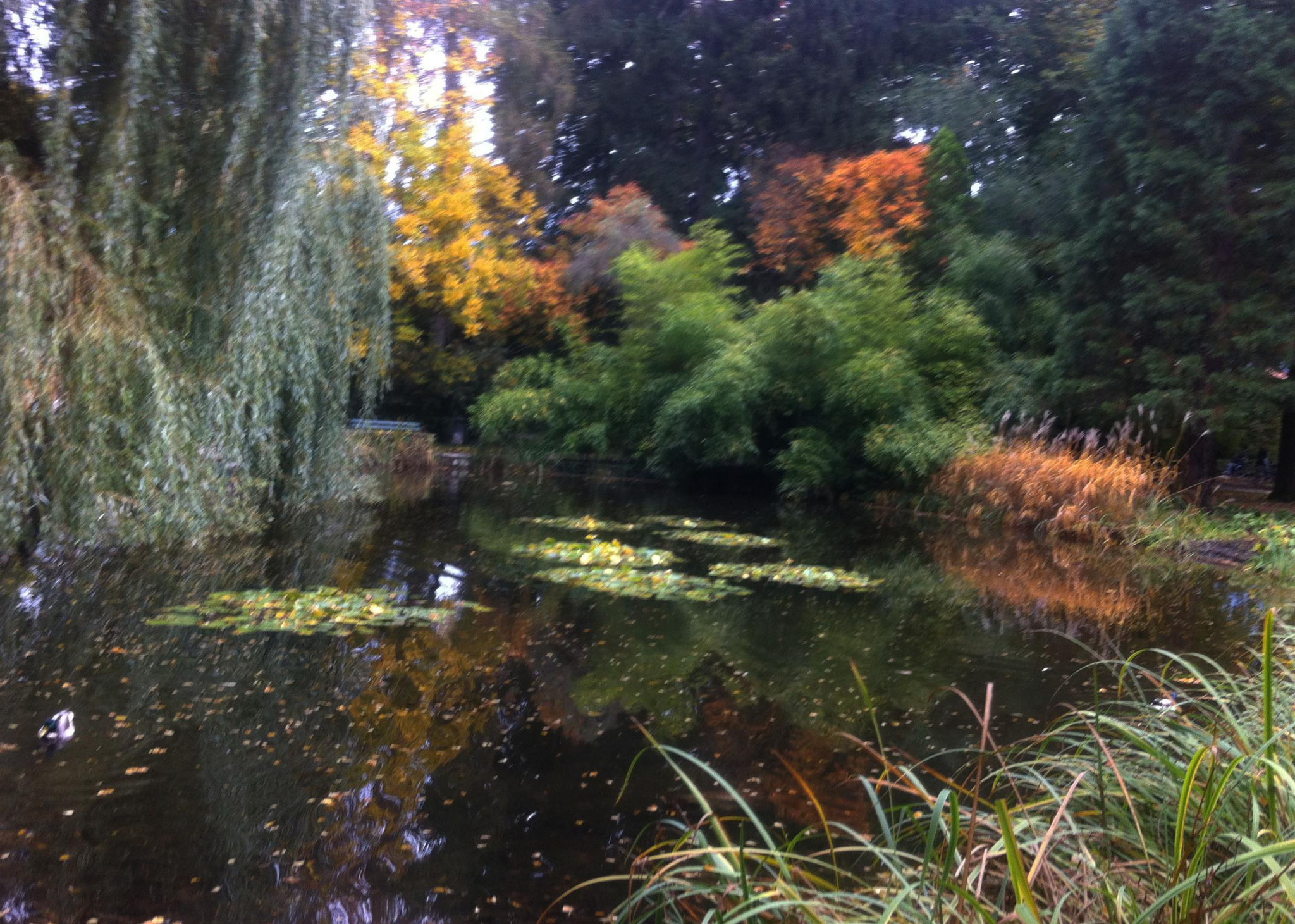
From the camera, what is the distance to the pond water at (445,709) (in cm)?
344

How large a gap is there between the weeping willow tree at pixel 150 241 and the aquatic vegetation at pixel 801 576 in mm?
4727

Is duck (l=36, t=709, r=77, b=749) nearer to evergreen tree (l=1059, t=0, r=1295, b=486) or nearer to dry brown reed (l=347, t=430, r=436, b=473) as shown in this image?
dry brown reed (l=347, t=430, r=436, b=473)

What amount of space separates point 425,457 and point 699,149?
528 inches

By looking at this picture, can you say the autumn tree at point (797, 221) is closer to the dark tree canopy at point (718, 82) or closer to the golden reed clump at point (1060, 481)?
the dark tree canopy at point (718, 82)

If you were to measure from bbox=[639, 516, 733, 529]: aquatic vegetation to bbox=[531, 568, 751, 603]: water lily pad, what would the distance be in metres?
4.01

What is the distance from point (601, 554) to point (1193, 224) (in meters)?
11.3

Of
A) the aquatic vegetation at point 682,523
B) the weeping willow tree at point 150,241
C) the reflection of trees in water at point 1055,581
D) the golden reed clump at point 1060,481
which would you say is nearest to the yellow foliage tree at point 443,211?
the aquatic vegetation at point 682,523

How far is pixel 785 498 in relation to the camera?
1927 cm

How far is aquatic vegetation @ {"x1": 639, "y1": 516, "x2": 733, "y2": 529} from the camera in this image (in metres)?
13.8

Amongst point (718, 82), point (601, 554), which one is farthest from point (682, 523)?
point (718, 82)

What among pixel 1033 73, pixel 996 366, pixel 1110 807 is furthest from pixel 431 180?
pixel 1110 807

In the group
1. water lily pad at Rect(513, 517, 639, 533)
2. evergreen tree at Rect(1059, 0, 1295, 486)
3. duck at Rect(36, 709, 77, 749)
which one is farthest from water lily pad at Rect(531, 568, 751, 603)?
evergreen tree at Rect(1059, 0, 1295, 486)

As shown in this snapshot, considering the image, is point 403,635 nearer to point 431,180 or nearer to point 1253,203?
point 1253,203

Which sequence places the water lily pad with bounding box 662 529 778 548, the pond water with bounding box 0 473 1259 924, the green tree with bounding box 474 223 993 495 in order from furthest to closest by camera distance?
the green tree with bounding box 474 223 993 495 < the water lily pad with bounding box 662 529 778 548 < the pond water with bounding box 0 473 1259 924
